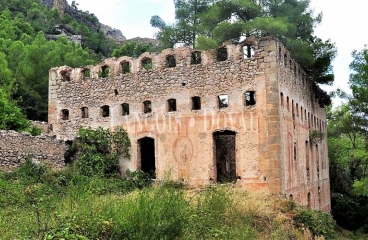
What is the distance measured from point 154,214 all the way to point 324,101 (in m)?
20.9

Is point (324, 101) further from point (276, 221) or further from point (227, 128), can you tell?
point (276, 221)

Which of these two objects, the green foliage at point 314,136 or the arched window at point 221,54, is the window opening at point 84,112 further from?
the green foliage at point 314,136

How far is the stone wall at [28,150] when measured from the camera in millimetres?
16531

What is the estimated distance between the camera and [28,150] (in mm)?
17547

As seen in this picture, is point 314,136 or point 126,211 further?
point 314,136

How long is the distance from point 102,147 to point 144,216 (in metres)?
11.5

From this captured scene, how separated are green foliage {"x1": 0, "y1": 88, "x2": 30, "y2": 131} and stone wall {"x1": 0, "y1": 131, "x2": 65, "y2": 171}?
1535 mm

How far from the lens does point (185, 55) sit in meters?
19.0

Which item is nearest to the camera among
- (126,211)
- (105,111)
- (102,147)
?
(126,211)

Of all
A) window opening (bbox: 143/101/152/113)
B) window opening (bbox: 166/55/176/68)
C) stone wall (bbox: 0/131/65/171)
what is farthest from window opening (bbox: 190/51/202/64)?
stone wall (bbox: 0/131/65/171)

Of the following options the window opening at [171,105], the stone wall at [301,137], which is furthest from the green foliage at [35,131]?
the stone wall at [301,137]

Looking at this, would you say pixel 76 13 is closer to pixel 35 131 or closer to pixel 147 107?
pixel 35 131

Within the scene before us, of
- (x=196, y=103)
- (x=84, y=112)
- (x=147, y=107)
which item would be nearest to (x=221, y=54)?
(x=196, y=103)

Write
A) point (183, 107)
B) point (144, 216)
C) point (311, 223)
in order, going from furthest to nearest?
point (183, 107), point (311, 223), point (144, 216)
